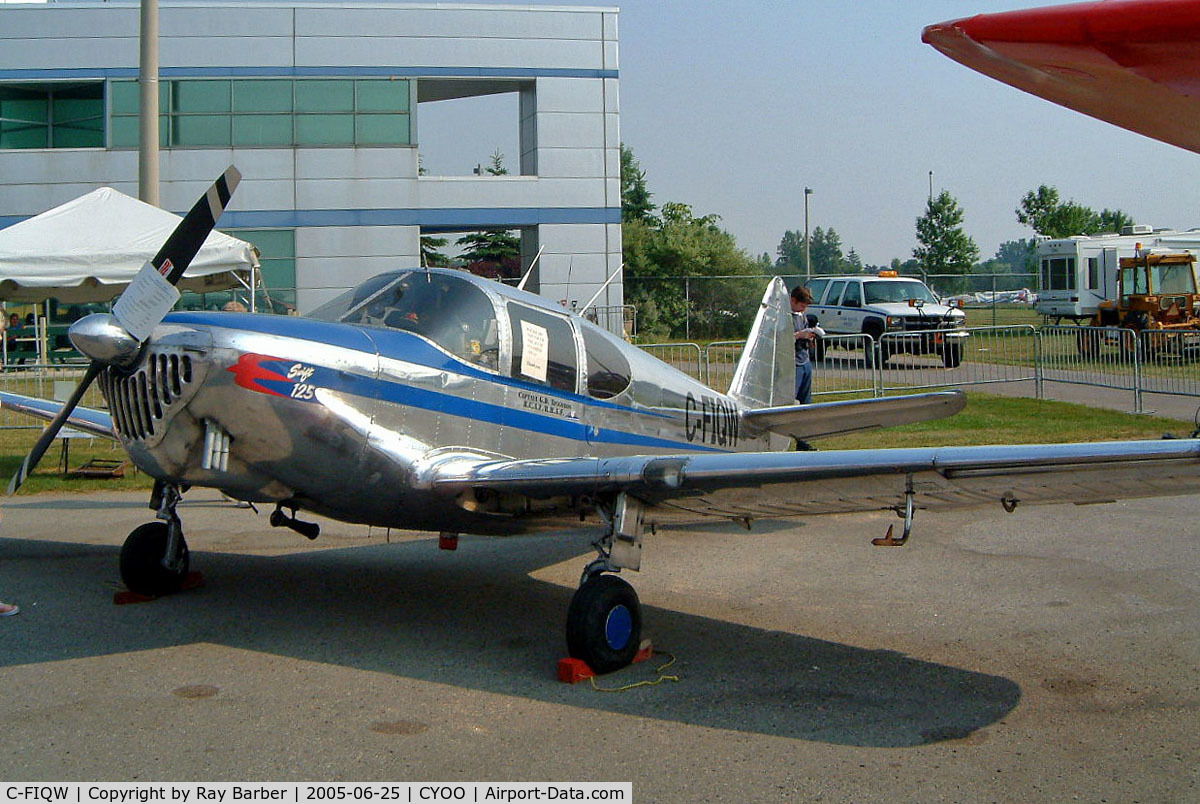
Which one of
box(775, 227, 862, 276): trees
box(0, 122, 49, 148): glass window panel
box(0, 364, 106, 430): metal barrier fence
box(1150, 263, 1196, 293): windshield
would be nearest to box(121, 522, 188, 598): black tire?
box(0, 364, 106, 430): metal barrier fence

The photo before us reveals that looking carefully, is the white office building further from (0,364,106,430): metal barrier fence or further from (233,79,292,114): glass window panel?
(0,364,106,430): metal barrier fence

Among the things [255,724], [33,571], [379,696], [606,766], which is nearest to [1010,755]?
[606,766]

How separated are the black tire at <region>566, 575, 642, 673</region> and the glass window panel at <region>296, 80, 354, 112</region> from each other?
2451 centimetres

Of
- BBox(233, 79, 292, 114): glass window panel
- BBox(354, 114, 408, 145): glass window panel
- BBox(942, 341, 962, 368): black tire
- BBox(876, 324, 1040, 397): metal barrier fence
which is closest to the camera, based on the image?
BBox(876, 324, 1040, 397): metal barrier fence

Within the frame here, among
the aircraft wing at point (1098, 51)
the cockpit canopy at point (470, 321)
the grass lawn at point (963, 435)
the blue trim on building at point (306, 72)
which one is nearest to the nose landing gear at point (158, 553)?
the cockpit canopy at point (470, 321)

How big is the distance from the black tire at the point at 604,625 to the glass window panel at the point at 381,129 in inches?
945

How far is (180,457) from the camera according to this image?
557 centimetres

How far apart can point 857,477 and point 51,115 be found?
2840 centimetres

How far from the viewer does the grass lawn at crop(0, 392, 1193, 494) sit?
39.3 ft

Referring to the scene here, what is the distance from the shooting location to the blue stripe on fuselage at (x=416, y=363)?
5.66 metres

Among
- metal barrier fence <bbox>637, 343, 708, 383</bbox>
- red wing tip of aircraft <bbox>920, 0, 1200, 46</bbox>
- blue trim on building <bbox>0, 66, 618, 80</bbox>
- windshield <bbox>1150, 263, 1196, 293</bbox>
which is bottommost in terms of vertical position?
metal barrier fence <bbox>637, 343, 708, 383</bbox>

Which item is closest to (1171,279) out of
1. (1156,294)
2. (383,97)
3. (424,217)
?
(1156,294)

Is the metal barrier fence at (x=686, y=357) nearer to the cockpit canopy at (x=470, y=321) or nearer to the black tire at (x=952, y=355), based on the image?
the black tire at (x=952, y=355)
